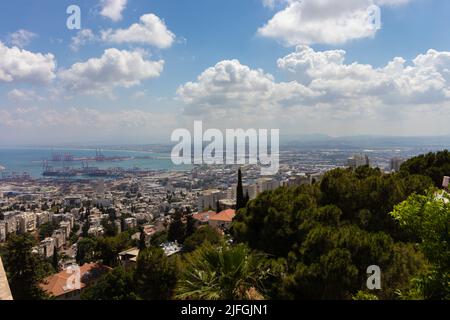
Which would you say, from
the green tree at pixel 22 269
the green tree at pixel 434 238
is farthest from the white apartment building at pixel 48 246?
the green tree at pixel 434 238

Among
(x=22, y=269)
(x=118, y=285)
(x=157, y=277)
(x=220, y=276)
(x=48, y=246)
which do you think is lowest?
(x=48, y=246)

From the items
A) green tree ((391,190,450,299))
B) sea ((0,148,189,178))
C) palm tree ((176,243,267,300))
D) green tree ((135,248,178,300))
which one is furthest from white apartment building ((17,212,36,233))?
green tree ((391,190,450,299))

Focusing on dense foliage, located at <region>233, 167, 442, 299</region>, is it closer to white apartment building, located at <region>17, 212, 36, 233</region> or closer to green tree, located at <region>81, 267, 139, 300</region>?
green tree, located at <region>81, 267, 139, 300</region>

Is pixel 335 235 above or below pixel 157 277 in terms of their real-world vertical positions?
above

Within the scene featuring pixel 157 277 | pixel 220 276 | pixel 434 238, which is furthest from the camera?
pixel 157 277

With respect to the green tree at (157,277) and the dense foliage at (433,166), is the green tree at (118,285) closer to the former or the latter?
the green tree at (157,277)

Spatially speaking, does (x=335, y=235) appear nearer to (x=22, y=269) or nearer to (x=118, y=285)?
(x=118, y=285)

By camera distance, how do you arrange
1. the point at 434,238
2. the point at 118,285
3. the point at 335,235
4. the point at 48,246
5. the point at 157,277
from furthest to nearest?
the point at 48,246
the point at 118,285
the point at 157,277
the point at 335,235
the point at 434,238

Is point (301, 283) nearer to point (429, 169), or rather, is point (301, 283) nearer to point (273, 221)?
point (273, 221)

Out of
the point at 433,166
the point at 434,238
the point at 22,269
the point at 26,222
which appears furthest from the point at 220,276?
the point at 26,222
